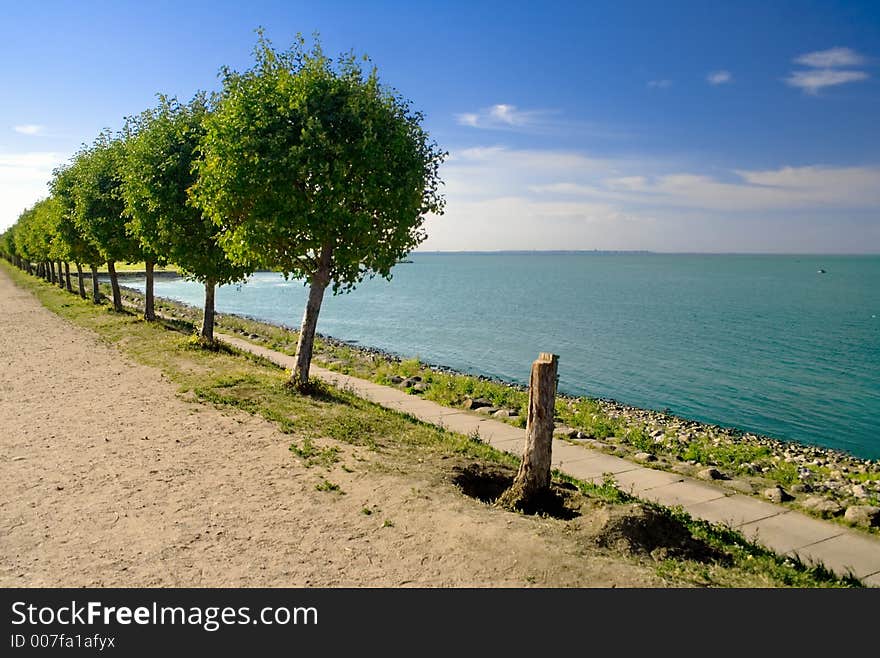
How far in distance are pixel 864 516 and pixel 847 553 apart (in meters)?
1.52

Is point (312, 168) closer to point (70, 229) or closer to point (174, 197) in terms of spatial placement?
point (174, 197)

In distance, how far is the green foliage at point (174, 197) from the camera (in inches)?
801

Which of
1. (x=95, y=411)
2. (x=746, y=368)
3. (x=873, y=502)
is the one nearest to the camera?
(x=873, y=502)

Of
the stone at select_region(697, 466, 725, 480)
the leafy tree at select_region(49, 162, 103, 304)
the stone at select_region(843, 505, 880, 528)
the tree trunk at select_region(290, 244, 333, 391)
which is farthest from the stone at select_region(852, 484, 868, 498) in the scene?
the leafy tree at select_region(49, 162, 103, 304)

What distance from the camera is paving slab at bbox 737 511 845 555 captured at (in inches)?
341

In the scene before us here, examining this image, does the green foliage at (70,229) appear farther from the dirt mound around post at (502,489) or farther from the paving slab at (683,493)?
the paving slab at (683,493)

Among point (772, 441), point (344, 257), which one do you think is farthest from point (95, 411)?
point (772, 441)

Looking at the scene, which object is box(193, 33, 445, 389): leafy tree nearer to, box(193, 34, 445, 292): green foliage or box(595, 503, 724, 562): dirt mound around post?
box(193, 34, 445, 292): green foliage

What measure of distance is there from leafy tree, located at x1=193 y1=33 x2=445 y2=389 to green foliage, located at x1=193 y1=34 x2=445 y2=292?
1.0 inches

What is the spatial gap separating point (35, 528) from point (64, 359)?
49.7 ft

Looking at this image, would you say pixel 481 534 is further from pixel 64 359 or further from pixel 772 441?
pixel 64 359

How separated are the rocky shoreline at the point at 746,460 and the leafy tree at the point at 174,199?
7352 mm

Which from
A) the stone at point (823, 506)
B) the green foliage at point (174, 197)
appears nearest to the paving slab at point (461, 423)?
the stone at point (823, 506)

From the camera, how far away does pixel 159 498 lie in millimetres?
9172
